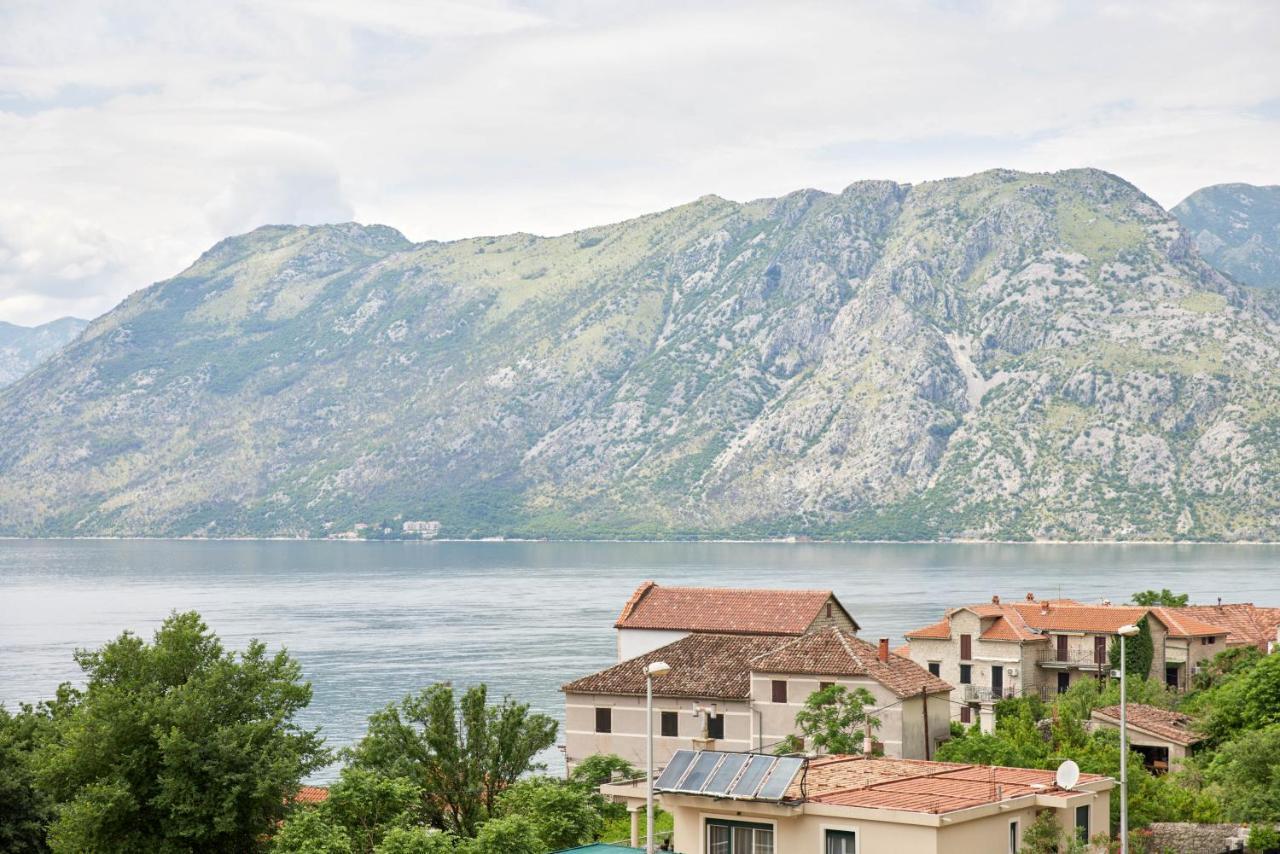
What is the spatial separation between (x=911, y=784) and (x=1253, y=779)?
20.3 m

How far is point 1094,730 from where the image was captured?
68.8 metres

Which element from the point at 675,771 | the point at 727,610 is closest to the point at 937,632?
the point at 727,610

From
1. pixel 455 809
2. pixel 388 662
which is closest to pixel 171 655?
pixel 455 809

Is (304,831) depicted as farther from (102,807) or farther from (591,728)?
(591,728)

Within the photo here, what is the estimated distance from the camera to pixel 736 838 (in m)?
33.9

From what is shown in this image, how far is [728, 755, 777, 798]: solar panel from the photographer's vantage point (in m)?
33.2

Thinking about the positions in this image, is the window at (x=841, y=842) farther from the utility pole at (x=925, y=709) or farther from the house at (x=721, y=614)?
the house at (x=721, y=614)

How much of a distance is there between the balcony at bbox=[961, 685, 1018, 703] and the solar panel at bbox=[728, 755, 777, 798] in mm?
49969

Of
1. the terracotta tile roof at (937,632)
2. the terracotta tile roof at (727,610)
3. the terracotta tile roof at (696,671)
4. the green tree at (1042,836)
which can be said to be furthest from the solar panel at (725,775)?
the terracotta tile roof at (937,632)

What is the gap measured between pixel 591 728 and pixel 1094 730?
67.4 ft

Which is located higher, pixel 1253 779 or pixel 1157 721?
pixel 1253 779

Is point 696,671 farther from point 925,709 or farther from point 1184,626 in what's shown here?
point 1184,626

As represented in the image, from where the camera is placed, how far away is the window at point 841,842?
1283 inches

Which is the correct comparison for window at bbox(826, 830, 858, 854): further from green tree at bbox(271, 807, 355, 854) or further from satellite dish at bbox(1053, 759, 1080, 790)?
green tree at bbox(271, 807, 355, 854)
